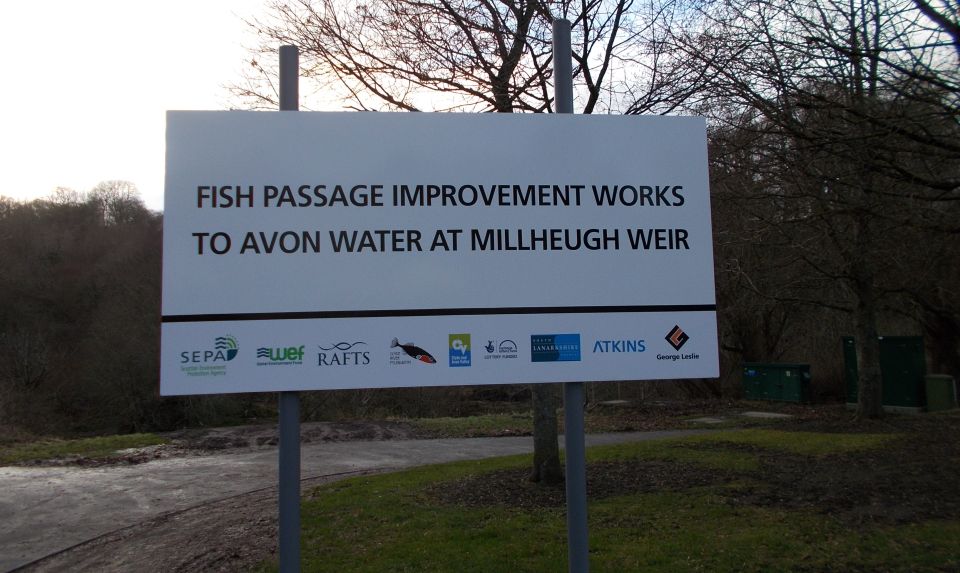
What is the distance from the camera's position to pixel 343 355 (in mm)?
3869

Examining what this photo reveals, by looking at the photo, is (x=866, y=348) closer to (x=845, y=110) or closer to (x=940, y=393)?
(x=940, y=393)

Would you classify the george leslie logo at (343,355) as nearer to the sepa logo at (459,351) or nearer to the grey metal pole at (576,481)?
the sepa logo at (459,351)

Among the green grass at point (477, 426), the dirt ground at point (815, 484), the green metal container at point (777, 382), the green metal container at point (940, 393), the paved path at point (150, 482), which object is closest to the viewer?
the dirt ground at point (815, 484)

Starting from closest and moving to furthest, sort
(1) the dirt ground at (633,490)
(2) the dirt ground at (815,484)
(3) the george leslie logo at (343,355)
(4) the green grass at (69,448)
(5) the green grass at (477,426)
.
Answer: (3) the george leslie logo at (343,355) → (1) the dirt ground at (633,490) → (2) the dirt ground at (815,484) → (4) the green grass at (69,448) → (5) the green grass at (477,426)

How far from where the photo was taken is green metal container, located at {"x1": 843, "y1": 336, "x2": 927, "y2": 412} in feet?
53.6

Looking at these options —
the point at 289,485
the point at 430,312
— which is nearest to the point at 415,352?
the point at 430,312

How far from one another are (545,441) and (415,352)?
→ 14.7 ft

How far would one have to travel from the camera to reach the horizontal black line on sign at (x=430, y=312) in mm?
3871

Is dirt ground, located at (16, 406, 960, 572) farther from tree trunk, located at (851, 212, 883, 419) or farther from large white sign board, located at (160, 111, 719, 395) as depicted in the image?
tree trunk, located at (851, 212, 883, 419)

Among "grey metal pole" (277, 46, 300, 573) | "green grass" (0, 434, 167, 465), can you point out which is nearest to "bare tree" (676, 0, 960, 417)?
"grey metal pole" (277, 46, 300, 573)

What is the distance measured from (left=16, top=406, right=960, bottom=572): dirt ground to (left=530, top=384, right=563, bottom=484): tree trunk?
0.57 ft

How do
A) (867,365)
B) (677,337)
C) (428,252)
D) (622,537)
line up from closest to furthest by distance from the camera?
1. (428,252)
2. (677,337)
3. (622,537)
4. (867,365)

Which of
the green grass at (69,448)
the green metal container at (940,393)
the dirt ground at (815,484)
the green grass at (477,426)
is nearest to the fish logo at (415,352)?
the dirt ground at (815,484)

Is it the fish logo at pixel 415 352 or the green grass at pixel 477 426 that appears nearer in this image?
the fish logo at pixel 415 352
